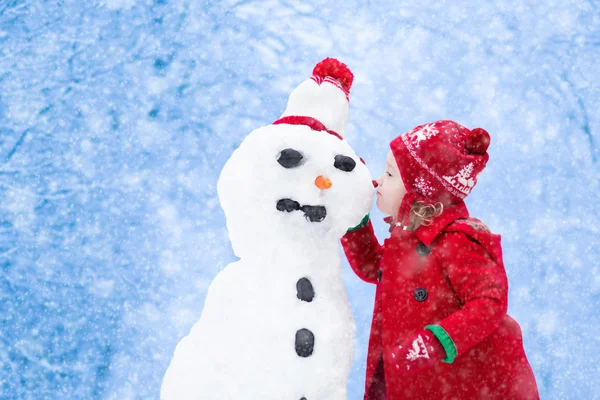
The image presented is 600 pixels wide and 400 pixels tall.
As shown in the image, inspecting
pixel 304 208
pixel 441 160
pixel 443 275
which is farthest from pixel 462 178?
pixel 304 208

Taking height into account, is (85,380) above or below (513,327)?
below

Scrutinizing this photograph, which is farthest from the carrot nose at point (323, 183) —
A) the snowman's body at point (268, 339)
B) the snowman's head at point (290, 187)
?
the snowman's body at point (268, 339)

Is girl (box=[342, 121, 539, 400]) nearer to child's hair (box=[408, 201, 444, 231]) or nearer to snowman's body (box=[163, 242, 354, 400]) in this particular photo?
child's hair (box=[408, 201, 444, 231])

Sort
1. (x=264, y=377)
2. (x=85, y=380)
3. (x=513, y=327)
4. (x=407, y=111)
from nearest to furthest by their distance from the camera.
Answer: (x=264, y=377) < (x=513, y=327) < (x=85, y=380) < (x=407, y=111)

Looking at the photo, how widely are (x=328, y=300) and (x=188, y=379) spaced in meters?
0.28

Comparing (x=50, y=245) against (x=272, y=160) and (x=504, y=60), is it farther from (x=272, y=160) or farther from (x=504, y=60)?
(x=504, y=60)

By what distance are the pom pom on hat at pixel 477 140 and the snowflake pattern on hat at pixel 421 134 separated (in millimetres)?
61

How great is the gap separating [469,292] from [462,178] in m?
0.21

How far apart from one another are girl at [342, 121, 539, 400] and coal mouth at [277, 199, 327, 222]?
186 mm

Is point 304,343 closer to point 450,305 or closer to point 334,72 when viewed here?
point 450,305

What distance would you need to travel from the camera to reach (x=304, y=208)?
1.28 m

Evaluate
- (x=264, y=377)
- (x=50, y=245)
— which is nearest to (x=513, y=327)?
(x=264, y=377)

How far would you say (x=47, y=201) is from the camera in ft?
6.38

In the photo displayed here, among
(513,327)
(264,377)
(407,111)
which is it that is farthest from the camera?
(407,111)
